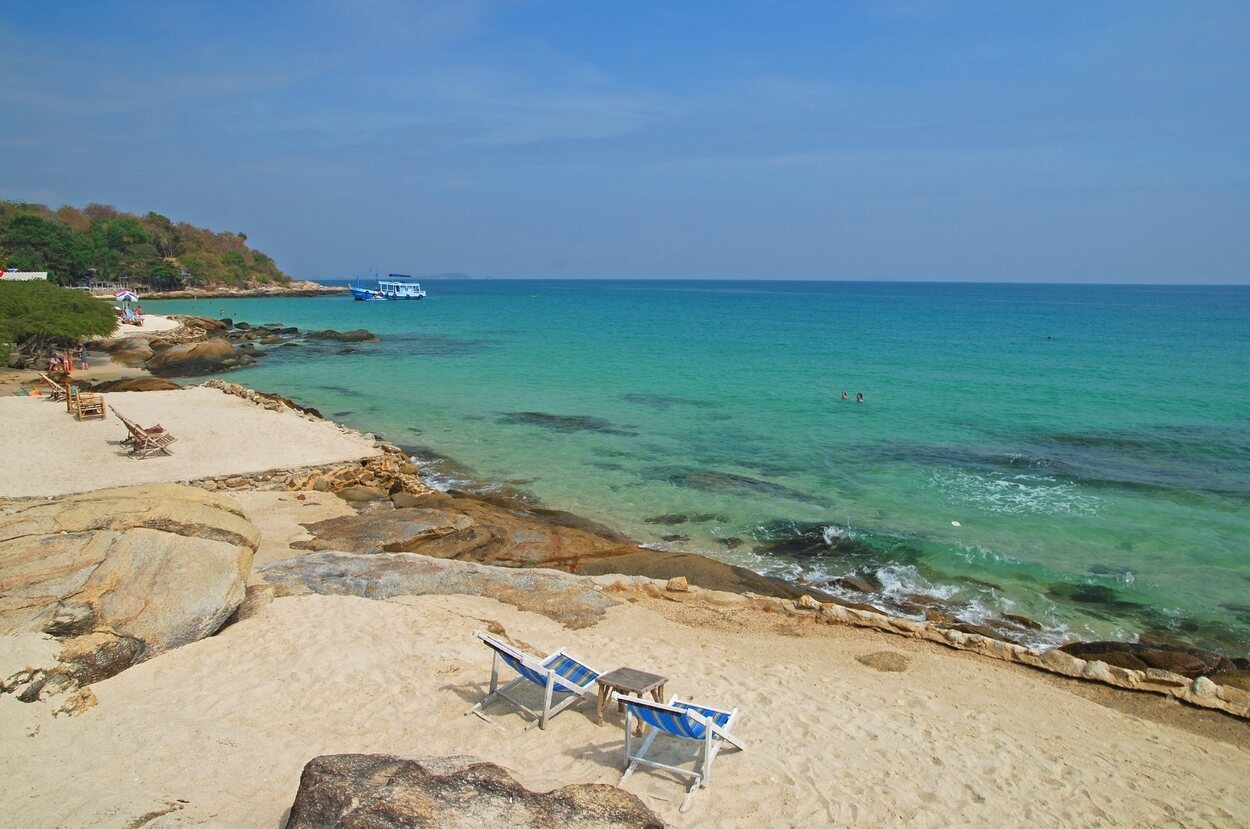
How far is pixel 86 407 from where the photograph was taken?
2095 centimetres

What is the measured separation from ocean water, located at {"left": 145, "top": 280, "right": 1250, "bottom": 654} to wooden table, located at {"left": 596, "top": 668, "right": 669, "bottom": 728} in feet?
21.6

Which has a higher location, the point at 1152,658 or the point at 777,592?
the point at 1152,658

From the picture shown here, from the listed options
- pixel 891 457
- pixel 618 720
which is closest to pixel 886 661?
pixel 618 720

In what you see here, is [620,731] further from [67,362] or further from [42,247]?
[42,247]

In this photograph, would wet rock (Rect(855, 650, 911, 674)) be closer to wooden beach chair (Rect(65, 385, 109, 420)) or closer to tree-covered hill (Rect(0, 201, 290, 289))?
wooden beach chair (Rect(65, 385, 109, 420))

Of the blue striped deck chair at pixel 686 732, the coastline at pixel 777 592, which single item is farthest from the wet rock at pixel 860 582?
the blue striped deck chair at pixel 686 732

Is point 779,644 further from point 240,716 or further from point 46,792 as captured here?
point 46,792

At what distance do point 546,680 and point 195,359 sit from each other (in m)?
40.9

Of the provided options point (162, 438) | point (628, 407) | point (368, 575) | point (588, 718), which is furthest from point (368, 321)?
point (588, 718)

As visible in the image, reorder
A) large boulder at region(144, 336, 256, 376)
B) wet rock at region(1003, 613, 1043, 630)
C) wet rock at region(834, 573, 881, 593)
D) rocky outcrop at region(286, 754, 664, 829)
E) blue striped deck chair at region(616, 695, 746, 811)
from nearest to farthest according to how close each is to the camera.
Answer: rocky outcrop at region(286, 754, 664, 829)
blue striped deck chair at region(616, 695, 746, 811)
wet rock at region(1003, 613, 1043, 630)
wet rock at region(834, 573, 881, 593)
large boulder at region(144, 336, 256, 376)

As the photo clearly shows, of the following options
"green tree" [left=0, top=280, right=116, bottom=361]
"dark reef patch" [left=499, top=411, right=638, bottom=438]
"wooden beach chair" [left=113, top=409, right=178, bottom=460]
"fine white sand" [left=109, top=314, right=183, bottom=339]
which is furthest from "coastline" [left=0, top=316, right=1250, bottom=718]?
"fine white sand" [left=109, top=314, right=183, bottom=339]

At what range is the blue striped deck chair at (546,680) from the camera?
683 cm

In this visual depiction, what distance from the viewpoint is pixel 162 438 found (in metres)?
18.1

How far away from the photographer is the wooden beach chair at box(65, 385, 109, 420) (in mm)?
20859
